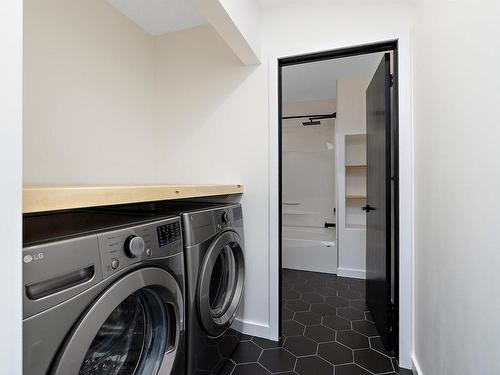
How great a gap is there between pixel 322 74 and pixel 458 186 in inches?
93.5

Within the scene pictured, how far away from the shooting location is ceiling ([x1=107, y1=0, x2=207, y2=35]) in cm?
173

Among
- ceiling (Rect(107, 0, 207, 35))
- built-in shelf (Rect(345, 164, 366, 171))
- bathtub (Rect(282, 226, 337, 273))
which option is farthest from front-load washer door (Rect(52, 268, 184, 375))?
built-in shelf (Rect(345, 164, 366, 171))

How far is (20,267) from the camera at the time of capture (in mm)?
475

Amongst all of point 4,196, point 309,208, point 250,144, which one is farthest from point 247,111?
point 309,208

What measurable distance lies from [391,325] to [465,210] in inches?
43.2

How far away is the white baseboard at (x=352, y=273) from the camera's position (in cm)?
286

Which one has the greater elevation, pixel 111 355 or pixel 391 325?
pixel 111 355

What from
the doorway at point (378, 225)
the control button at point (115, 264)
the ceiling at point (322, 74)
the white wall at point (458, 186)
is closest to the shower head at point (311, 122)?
the ceiling at point (322, 74)

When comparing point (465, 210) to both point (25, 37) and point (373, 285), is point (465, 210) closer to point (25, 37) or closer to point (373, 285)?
point (373, 285)

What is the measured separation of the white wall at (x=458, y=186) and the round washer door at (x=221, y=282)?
100 centimetres

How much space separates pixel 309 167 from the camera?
3857mm

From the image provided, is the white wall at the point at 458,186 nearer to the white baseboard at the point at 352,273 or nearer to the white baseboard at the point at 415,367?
the white baseboard at the point at 415,367

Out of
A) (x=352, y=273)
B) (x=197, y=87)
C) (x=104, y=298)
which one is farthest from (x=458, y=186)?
(x=352, y=273)

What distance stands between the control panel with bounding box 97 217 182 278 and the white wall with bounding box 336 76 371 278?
237 cm
